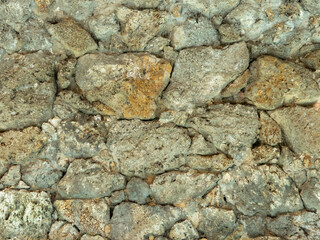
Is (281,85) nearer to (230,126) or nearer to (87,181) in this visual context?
(230,126)

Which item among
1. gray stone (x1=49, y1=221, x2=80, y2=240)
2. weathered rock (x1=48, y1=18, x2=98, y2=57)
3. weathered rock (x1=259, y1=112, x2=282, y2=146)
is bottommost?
gray stone (x1=49, y1=221, x2=80, y2=240)

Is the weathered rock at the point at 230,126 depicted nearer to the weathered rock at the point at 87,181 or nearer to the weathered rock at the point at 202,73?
the weathered rock at the point at 202,73

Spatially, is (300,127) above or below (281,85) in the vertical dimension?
below

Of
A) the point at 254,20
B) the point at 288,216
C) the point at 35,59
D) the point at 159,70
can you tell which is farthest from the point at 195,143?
the point at 35,59

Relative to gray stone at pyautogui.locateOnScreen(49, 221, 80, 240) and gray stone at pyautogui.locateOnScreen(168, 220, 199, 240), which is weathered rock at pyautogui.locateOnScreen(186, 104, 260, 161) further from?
gray stone at pyautogui.locateOnScreen(49, 221, 80, 240)

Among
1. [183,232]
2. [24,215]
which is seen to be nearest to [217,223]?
[183,232]

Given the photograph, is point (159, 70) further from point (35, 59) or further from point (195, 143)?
point (35, 59)

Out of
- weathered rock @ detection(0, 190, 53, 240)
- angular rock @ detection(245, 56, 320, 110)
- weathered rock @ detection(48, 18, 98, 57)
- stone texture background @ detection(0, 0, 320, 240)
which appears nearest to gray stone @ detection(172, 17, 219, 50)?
stone texture background @ detection(0, 0, 320, 240)
